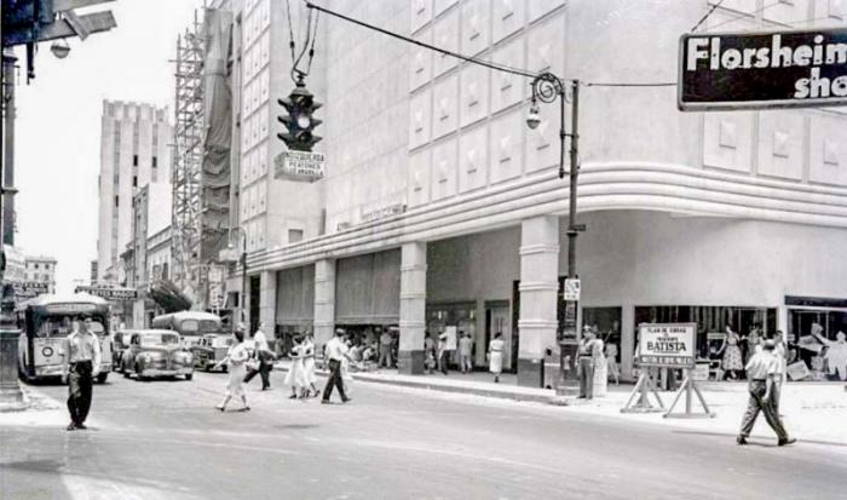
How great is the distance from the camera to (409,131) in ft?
133

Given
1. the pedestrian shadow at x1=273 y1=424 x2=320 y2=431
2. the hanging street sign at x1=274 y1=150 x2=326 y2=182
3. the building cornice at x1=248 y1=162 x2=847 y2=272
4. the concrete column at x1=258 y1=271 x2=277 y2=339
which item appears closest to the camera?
the pedestrian shadow at x1=273 y1=424 x2=320 y2=431

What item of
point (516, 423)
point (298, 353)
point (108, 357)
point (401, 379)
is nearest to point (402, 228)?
point (401, 379)

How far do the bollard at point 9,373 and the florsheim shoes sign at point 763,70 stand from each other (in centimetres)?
1384

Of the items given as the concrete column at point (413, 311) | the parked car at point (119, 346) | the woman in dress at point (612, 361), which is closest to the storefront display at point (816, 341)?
the woman in dress at point (612, 361)

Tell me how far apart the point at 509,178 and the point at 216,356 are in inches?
609

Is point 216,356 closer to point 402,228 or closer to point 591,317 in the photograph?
point 402,228

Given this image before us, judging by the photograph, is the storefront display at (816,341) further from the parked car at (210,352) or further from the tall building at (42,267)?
the tall building at (42,267)

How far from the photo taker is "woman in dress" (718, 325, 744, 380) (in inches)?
1176

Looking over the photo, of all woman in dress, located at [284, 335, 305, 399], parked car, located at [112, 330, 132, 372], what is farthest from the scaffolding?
woman in dress, located at [284, 335, 305, 399]

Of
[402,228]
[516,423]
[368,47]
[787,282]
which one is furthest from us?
[368,47]

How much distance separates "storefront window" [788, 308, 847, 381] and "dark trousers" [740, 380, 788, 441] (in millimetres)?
15117

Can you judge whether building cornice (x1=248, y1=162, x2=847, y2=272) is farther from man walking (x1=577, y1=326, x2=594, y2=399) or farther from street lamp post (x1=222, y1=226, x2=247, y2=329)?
street lamp post (x1=222, y1=226, x2=247, y2=329)

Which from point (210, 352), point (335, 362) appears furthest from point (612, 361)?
point (210, 352)

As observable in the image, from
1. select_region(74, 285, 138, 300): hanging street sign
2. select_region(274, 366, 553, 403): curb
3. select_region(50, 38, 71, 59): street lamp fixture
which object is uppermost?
select_region(50, 38, 71, 59): street lamp fixture
